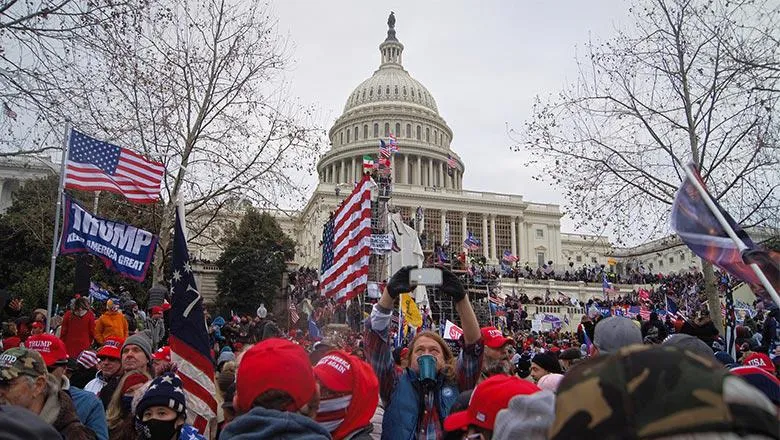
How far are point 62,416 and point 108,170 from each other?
6.35 m

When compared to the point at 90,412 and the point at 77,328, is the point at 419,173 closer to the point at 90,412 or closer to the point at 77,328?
the point at 77,328

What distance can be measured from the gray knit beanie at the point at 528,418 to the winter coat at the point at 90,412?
103 inches

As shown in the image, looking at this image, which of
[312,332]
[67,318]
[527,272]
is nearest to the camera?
[67,318]

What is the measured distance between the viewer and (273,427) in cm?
194

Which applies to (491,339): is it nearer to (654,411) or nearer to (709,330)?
(709,330)

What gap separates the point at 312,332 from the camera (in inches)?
497

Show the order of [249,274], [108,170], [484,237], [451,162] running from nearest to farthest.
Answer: [108,170] < [249,274] < [484,237] < [451,162]

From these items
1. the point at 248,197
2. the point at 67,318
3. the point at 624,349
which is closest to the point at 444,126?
the point at 248,197

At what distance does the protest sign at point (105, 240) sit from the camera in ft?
24.3

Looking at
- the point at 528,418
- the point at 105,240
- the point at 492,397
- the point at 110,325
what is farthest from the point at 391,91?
the point at 528,418

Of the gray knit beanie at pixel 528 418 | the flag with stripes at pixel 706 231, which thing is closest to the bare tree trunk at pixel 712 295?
the flag with stripes at pixel 706 231

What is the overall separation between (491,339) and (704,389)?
408cm

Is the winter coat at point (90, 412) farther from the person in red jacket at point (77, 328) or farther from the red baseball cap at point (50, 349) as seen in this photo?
the person in red jacket at point (77, 328)

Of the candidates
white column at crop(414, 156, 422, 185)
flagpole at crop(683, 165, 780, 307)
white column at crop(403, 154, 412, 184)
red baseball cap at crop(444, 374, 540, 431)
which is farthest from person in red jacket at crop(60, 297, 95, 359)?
white column at crop(414, 156, 422, 185)
